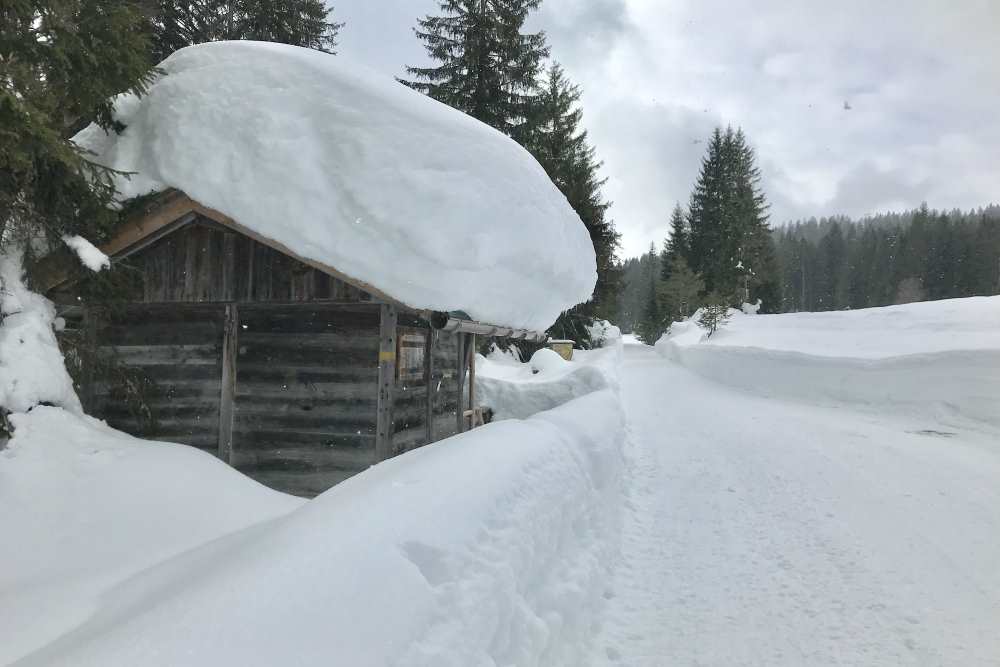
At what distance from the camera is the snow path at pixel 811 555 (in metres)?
3.51

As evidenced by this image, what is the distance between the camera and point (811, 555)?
4.81 m

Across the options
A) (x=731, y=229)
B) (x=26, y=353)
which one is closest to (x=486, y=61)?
(x=26, y=353)

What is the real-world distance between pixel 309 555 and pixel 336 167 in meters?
5.25

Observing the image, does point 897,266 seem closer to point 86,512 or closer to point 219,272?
point 219,272

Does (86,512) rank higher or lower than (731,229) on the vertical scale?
lower

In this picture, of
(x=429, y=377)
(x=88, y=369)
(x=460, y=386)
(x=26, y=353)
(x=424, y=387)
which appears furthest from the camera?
(x=460, y=386)

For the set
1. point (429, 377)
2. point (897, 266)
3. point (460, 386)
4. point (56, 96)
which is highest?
point (897, 266)

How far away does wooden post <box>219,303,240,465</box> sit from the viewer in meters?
6.88

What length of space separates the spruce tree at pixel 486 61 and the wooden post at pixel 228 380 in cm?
1419

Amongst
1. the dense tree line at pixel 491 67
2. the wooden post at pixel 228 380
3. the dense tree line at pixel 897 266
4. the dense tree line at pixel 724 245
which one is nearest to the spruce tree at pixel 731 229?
the dense tree line at pixel 724 245

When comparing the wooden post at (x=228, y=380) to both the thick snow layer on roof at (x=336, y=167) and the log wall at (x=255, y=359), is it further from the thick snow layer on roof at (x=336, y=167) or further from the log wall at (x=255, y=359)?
the thick snow layer on roof at (x=336, y=167)

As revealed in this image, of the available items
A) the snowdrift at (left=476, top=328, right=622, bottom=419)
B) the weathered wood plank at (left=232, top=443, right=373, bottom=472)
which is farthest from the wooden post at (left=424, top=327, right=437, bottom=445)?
the snowdrift at (left=476, top=328, right=622, bottom=419)

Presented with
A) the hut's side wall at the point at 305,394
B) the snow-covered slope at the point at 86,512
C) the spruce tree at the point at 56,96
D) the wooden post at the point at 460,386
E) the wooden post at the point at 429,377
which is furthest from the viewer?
the wooden post at the point at 460,386

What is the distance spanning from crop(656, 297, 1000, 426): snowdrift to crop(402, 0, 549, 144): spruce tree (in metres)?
12.2
